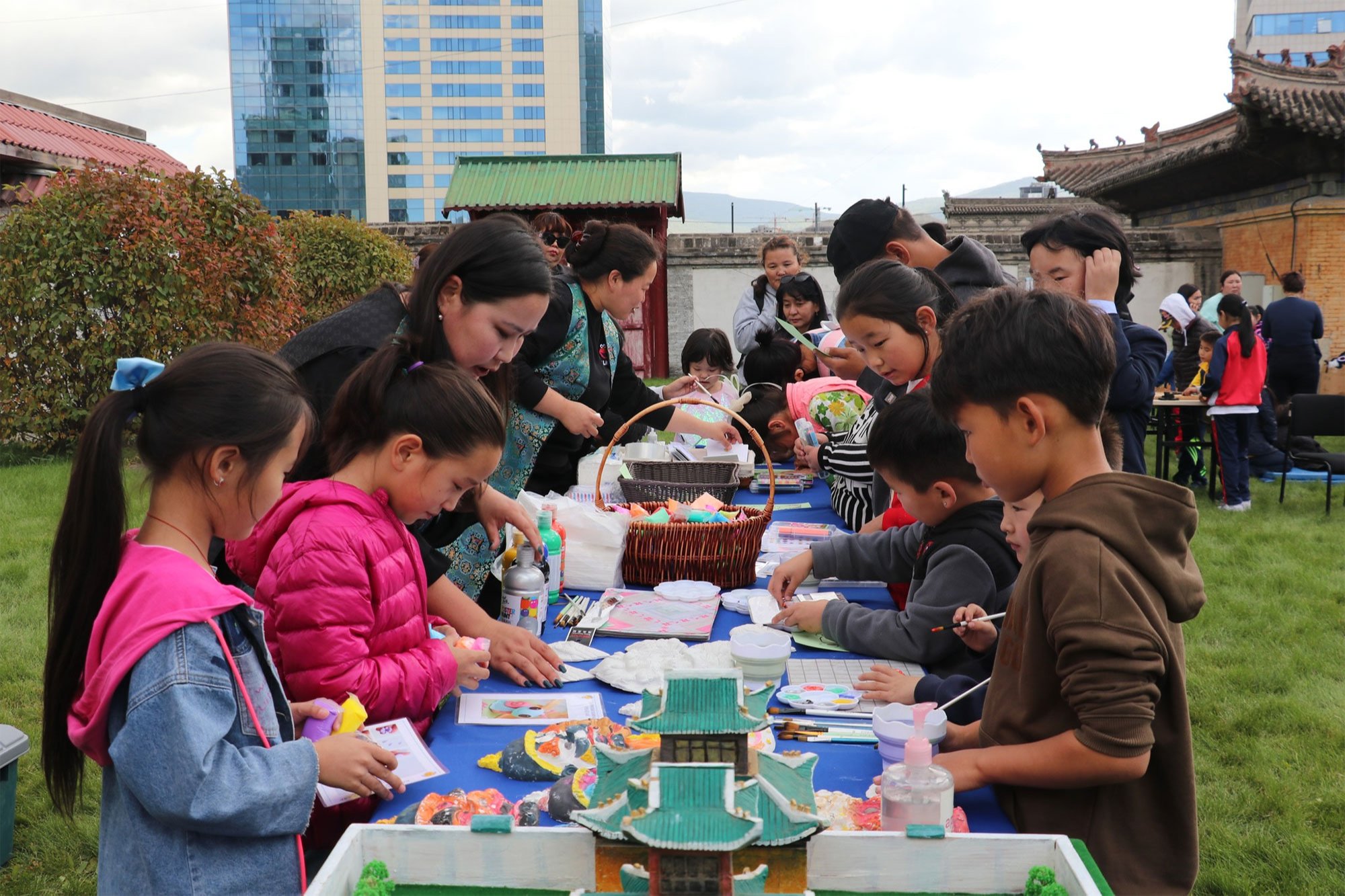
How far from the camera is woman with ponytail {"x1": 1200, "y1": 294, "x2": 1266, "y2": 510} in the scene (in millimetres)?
7426

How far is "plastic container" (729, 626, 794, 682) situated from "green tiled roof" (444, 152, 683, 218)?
42.0ft

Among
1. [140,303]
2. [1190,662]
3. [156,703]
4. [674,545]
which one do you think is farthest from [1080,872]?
[140,303]

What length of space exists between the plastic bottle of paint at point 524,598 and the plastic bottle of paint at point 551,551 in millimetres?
222

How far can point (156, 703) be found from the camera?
46.2 inches

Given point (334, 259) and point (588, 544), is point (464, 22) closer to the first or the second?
point (334, 259)

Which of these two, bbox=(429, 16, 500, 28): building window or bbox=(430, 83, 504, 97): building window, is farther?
bbox=(430, 83, 504, 97): building window

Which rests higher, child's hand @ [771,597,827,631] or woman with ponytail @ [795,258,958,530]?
woman with ponytail @ [795,258,958,530]

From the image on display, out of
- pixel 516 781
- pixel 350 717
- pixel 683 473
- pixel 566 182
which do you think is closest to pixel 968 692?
pixel 516 781

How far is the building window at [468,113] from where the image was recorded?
7081 cm

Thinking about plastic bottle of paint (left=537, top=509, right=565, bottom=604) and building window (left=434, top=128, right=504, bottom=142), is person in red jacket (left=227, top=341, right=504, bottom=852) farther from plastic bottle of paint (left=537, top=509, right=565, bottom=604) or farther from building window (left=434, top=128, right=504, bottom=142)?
building window (left=434, top=128, right=504, bottom=142)

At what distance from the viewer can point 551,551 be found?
2.38m

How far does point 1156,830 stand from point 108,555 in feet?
4.69

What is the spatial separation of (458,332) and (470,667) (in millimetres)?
778

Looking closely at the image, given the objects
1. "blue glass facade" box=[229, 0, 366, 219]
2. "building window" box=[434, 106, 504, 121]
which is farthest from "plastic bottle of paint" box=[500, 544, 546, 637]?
"blue glass facade" box=[229, 0, 366, 219]
